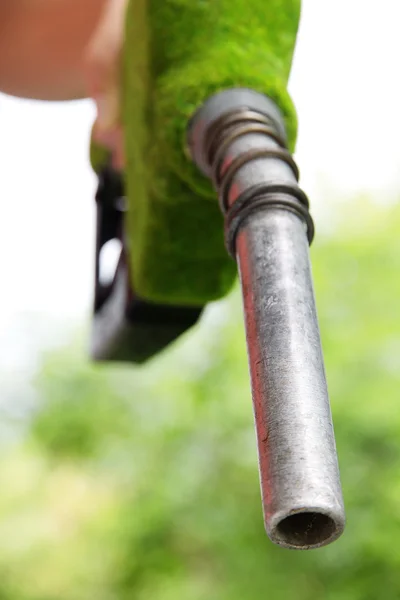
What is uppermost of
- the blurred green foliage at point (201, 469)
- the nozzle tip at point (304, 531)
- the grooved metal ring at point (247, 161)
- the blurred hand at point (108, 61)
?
the blurred green foliage at point (201, 469)

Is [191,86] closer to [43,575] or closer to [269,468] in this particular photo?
[269,468]

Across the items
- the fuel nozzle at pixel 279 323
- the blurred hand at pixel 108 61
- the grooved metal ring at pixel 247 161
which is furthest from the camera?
the blurred hand at pixel 108 61

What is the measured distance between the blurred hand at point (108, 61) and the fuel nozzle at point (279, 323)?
0.83ft

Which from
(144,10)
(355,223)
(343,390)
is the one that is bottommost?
(144,10)

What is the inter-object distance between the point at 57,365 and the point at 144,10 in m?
2.47

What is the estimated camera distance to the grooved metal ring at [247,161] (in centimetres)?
46

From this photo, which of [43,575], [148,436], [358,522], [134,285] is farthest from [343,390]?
[134,285]

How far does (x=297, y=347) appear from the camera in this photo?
1.19 feet

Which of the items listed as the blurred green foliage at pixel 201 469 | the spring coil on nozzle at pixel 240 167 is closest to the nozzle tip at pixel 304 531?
the spring coil on nozzle at pixel 240 167

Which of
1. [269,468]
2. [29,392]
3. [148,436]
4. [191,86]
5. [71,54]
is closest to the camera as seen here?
[269,468]

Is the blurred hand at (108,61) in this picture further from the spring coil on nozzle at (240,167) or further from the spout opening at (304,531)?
the spout opening at (304,531)

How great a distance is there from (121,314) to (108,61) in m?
0.25

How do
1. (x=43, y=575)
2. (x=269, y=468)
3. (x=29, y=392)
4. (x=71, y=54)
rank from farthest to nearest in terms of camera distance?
(x=29, y=392)
(x=43, y=575)
(x=71, y=54)
(x=269, y=468)

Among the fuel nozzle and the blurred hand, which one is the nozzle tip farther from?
the blurred hand
